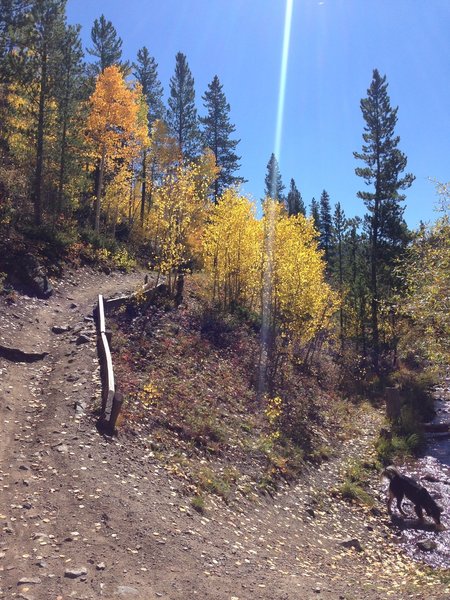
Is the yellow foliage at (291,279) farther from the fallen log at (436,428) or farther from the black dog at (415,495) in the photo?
the black dog at (415,495)

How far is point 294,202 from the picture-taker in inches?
3115

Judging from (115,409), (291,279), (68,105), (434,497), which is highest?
(68,105)

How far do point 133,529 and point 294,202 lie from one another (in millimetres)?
76424

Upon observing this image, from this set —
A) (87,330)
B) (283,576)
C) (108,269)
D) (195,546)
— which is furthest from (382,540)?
(108,269)

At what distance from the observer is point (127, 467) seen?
9.02 meters

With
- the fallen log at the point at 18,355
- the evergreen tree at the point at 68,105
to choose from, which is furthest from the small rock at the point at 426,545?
the evergreen tree at the point at 68,105

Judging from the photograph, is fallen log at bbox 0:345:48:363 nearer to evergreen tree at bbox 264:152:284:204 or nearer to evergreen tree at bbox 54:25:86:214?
evergreen tree at bbox 54:25:86:214

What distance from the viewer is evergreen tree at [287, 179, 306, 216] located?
7262cm

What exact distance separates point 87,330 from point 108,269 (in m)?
10.1

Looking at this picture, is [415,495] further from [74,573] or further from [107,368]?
[74,573]

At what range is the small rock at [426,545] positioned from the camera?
10.1 meters

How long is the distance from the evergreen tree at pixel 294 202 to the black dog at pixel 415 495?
52.2 metres

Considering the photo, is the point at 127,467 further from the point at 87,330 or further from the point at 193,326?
the point at 193,326

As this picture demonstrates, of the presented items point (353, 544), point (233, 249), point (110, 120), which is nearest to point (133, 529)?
point (353, 544)
